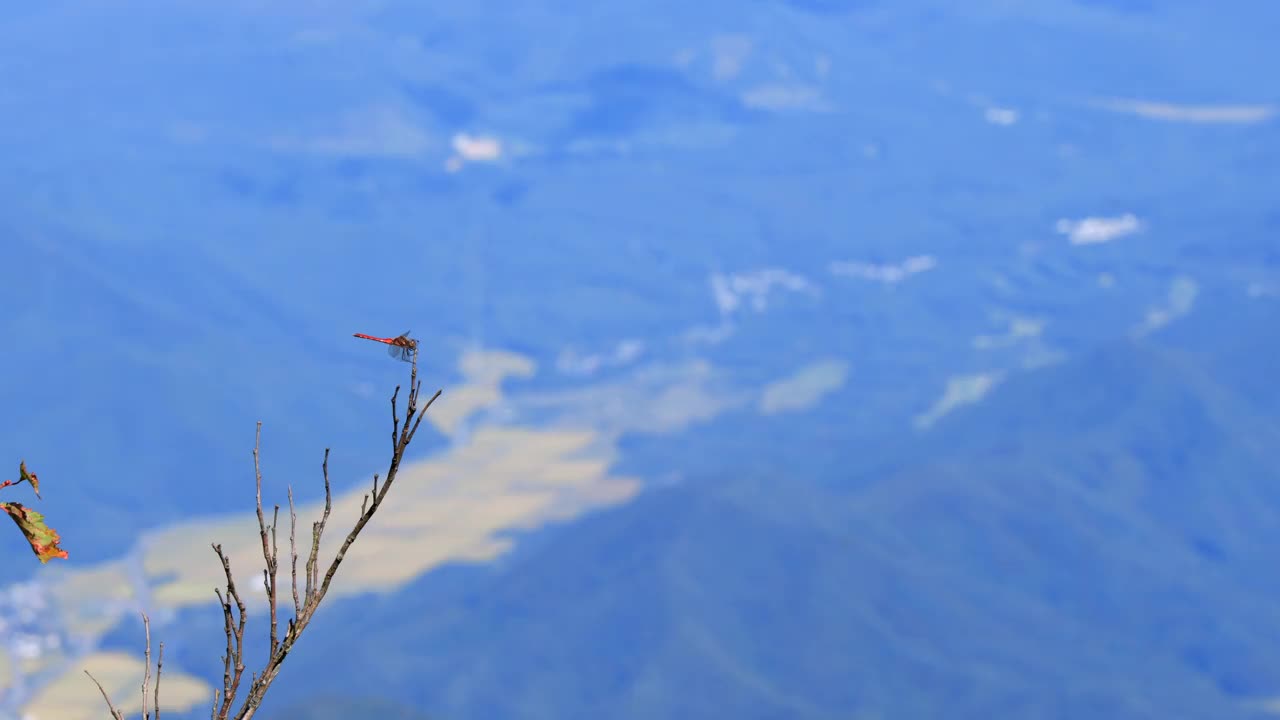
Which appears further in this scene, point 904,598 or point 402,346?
point 904,598

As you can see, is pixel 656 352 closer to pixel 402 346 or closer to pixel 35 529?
pixel 402 346

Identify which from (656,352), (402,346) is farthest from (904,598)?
(402,346)

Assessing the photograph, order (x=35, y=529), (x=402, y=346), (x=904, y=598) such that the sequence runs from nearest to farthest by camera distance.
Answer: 1. (x=35, y=529)
2. (x=402, y=346)
3. (x=904, y=598)

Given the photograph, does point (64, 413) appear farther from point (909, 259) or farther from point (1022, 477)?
point (909, 259)

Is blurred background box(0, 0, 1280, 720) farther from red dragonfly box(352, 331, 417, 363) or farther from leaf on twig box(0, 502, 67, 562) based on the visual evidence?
leaf on twig box(0, 502, 67, 562)

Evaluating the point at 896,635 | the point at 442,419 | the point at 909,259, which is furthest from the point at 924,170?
the point at 896,635

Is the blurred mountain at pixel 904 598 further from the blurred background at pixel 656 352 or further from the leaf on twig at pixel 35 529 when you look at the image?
the leaf on twig at pixel 35 529
